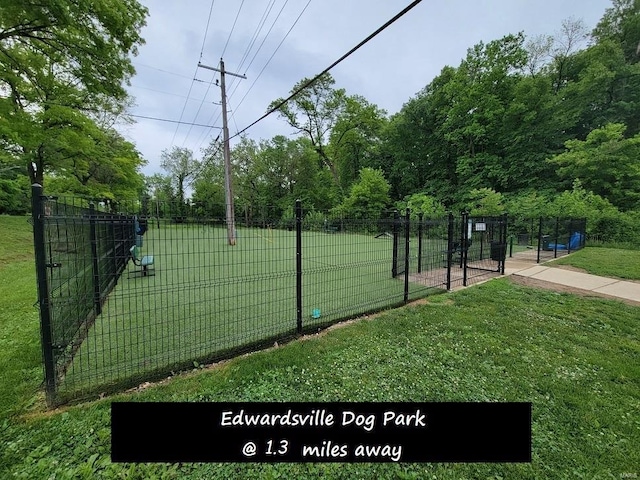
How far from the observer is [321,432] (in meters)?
1.86

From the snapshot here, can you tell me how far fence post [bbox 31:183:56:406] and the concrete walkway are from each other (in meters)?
7.94

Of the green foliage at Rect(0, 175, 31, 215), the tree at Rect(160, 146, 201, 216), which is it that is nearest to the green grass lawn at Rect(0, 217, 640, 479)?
the green foliage at Rect(0, 175, 31, 215)

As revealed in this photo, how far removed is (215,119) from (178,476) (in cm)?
1509

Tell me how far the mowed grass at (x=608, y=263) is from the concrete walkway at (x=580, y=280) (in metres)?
0.51

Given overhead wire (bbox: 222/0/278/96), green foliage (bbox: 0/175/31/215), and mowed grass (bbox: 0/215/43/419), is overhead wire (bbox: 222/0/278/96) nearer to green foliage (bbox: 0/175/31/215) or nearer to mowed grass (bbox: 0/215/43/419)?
mowed grass (bbox: 0/215/43/419)


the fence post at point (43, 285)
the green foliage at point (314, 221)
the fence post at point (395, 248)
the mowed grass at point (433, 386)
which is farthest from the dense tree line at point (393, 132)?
the mowed grass at point (433, 386)

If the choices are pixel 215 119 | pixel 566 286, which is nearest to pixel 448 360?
pixel 566 286

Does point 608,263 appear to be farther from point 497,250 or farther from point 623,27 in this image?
point 623,27

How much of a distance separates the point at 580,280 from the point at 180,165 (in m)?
40.1

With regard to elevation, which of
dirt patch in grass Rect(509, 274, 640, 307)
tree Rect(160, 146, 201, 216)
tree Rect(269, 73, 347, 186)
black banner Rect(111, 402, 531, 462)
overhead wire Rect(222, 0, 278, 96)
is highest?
tree Rect(269, 73, 347, 186)

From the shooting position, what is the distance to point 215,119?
546 inches

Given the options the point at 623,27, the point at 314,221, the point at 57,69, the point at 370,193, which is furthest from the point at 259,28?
the point at 623,27

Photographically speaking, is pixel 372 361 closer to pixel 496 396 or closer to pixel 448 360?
pixel 448 360

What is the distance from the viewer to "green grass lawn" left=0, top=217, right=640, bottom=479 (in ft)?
5.21
